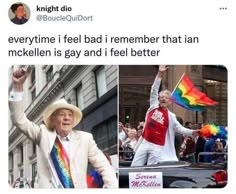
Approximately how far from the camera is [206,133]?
116 metres

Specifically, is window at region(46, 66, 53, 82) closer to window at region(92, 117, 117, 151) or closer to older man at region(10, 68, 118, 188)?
older man at region(10, 68, 118, 188)

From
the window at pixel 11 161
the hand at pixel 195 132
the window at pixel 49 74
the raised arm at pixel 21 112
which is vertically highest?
the window at pixel 49 74

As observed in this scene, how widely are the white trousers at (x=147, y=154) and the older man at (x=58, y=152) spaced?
22 centimetres

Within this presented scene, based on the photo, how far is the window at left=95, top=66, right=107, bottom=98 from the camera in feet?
382

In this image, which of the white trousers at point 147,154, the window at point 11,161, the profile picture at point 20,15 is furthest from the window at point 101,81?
the window at point 11,161

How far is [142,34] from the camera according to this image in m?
116

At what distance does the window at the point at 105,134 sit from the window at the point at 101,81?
0.65 ft

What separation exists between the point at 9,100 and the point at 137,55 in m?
0.94

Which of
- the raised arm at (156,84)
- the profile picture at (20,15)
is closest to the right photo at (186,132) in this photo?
the raised arm at (156,84)

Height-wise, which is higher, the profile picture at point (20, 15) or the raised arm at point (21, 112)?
the profile picture at point (20, 15)

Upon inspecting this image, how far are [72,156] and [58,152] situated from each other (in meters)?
0.10

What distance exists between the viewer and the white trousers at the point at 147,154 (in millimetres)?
116438

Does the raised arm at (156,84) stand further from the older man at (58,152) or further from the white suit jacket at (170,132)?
the older man at (58,152)

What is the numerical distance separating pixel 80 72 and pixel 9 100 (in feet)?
1.75
